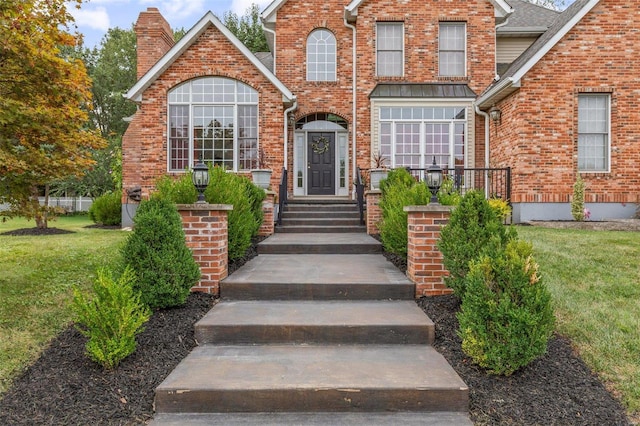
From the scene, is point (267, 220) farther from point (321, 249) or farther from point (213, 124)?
point (213, 124)

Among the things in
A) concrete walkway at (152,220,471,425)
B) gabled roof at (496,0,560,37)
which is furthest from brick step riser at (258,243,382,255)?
gabled roof at (496,0,560,37)

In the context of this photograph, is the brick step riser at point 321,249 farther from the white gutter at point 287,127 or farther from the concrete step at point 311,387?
the white gutter at point 287,127

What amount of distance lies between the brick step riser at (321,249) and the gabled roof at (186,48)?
5805 millimetres

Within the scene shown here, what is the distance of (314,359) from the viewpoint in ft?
11.8

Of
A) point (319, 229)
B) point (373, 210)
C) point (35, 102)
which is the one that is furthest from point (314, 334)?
point (319, 229)

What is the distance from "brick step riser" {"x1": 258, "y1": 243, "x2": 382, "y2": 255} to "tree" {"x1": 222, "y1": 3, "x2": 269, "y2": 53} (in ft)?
78.8

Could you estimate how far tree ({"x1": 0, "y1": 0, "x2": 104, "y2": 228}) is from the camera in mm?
4816

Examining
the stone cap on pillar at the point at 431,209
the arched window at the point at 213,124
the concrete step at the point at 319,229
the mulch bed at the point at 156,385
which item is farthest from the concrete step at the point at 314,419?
the arched window at the point at 213,124

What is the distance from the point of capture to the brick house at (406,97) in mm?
11125

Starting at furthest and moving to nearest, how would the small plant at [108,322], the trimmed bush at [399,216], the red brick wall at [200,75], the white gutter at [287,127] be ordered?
the white gutter at [287,127], the red brick wall at [200,75], the trimmed bush at [399,216], the small plant at [108,322]

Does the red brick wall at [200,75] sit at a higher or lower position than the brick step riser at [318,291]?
higher

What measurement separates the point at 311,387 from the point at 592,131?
36.8ft

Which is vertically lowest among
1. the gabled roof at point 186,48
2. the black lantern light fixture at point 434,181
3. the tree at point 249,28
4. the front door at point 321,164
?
the black lantern light fixture at point 434,181

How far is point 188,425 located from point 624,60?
1287 centimetres
